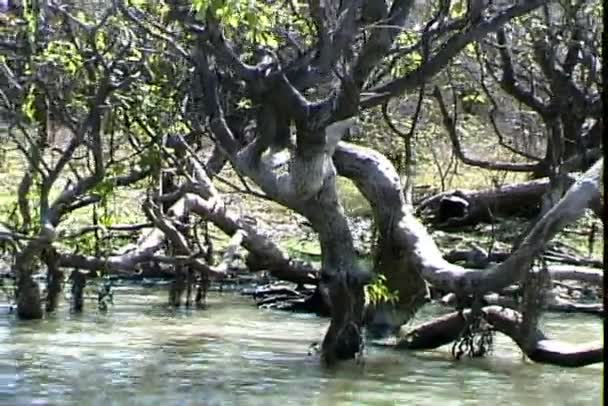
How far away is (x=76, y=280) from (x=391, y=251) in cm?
389

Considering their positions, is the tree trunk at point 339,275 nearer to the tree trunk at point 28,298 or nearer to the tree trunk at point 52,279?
the tree trunk at point 52,279

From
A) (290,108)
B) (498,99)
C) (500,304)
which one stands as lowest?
(500,304)

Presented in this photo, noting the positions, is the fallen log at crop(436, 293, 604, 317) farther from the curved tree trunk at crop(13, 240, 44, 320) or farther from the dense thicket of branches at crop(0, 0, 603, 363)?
the curved tree trunk at crop(13, 240, 44, 320)

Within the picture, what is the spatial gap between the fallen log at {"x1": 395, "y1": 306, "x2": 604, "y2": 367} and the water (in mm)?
196

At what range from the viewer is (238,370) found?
41.9ft

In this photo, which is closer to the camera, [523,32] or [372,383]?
[372,383]

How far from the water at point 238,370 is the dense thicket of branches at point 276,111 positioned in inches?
18.5

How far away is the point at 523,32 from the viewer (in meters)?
15.6

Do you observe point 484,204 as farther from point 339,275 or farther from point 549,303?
point 339,275

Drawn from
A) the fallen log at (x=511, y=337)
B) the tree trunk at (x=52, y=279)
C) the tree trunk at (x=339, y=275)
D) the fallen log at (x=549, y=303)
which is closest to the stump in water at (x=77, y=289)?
the tree trunk at (x=52, y=279)

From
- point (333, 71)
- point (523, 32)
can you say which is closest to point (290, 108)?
point (333, 71)

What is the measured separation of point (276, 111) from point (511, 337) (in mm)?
2867

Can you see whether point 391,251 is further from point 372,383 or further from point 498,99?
point 498,99

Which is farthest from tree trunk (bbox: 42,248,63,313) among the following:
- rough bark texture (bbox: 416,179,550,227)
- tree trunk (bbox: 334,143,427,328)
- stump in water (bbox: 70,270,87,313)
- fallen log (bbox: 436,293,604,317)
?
rough bark texture (bbox: 416,179,550,227)
